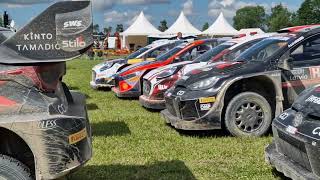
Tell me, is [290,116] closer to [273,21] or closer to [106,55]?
[106,55]

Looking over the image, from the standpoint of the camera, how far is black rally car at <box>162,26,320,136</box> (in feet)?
24.6

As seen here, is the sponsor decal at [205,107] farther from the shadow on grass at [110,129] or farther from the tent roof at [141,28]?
the tent roof at [141,28]

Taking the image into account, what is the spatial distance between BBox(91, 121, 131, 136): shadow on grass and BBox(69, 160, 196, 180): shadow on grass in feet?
7.04

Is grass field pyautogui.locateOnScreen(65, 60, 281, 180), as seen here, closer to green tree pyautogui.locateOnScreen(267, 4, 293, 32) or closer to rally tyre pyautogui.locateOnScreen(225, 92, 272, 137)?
rally tyre pyautogui.locateOnScreen(225, 92, 272, 137)

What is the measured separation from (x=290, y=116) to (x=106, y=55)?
36.5 m

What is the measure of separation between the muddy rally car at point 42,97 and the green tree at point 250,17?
14220cm

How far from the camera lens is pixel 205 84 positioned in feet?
25.1

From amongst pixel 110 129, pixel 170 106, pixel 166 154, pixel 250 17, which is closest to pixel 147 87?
pixel 110 129

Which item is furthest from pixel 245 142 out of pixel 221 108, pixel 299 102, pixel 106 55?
pixel 106 55

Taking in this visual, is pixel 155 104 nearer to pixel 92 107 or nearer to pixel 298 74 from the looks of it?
pixel 92 107

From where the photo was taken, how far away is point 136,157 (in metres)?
6.76

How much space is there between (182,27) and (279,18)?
251ft

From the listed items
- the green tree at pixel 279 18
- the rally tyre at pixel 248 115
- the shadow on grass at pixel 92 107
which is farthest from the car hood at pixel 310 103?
the green tree at pixel 279 18

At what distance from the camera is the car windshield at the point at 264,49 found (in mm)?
7812
